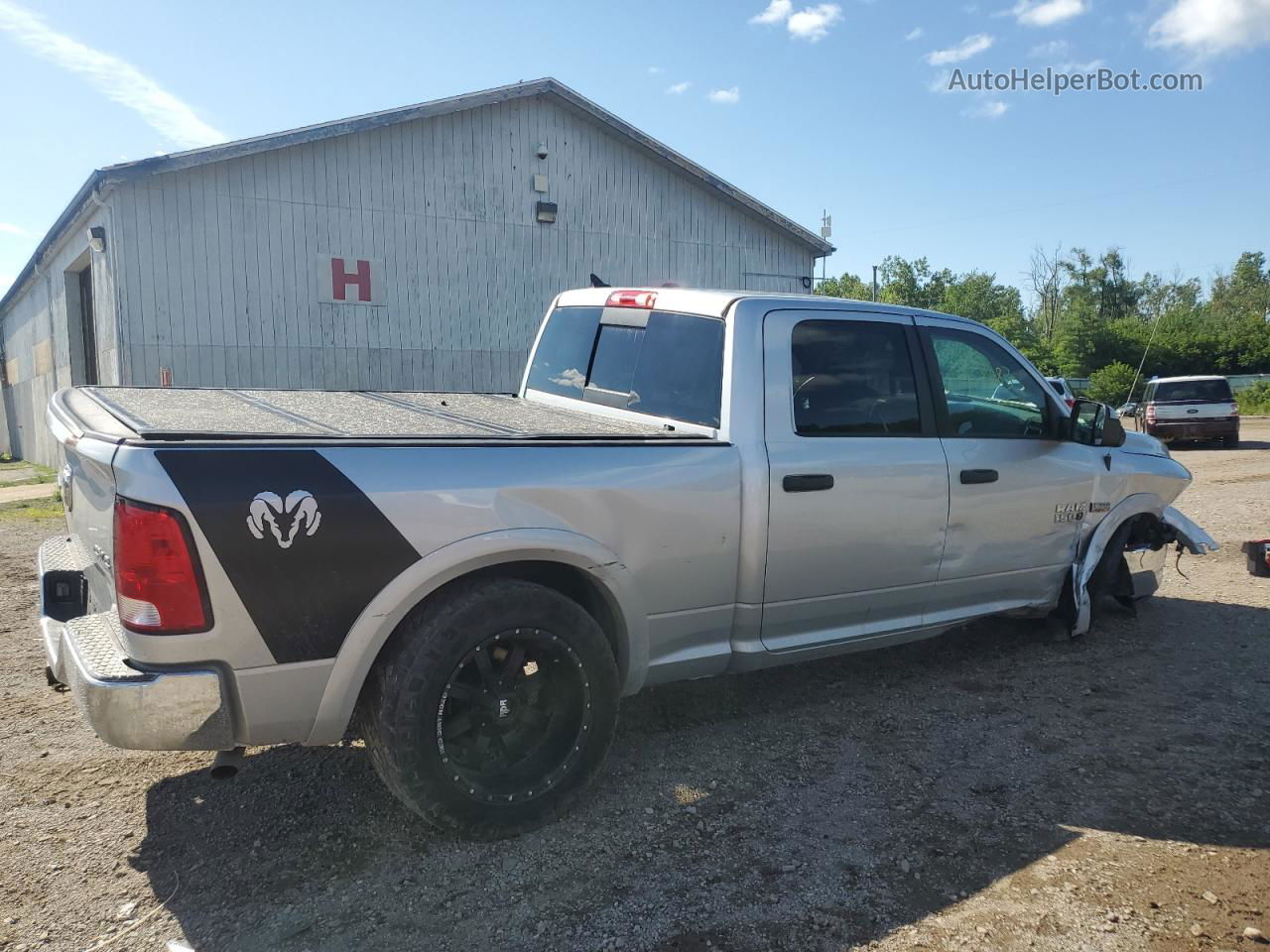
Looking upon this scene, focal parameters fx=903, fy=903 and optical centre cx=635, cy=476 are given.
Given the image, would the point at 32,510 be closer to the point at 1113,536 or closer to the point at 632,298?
the point at 632,298

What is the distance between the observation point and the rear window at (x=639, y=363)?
3.85 meters

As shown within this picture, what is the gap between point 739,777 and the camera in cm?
360

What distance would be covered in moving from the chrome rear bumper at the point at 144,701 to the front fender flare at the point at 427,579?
312 millimetres

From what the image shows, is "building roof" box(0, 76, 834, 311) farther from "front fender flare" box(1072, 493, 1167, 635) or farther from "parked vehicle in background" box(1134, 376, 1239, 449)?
"front fender flare" box(1072, 493, 1167, 635)

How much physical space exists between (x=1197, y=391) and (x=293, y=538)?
22235 millimetres

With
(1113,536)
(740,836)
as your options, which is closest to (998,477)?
(1113,536)

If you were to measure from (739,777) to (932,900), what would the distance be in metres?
0.97

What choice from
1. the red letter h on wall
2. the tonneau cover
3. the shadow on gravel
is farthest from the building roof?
the shadow on gravel

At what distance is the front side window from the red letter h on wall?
10.4 metres

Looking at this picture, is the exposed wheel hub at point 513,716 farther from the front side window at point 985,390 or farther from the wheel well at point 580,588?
the front side window at point 985,390

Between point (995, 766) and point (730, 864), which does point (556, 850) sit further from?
point (995, 766)

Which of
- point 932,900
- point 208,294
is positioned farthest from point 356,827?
point 208,294

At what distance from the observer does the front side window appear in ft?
14.7

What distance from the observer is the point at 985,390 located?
466 centimetres
